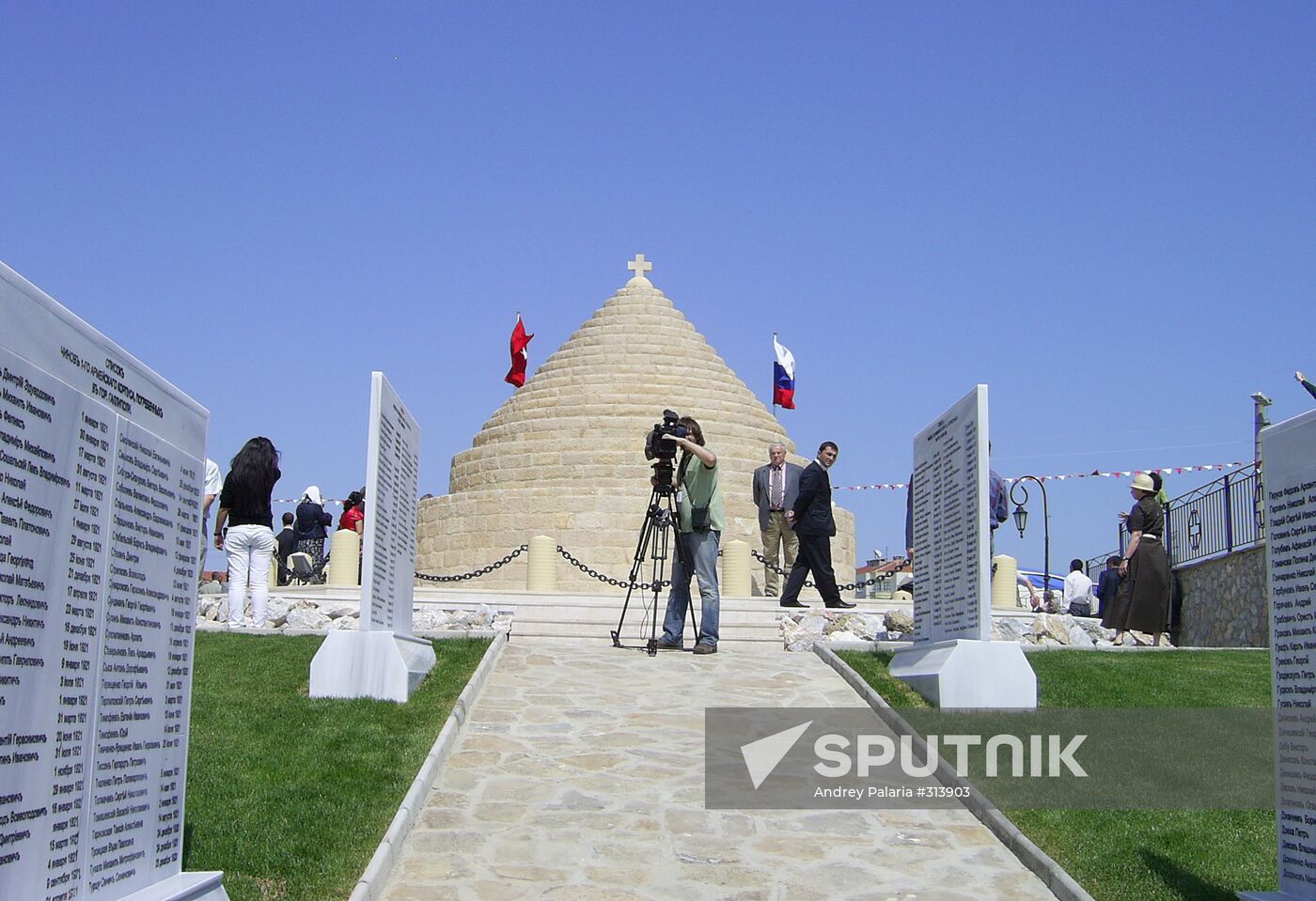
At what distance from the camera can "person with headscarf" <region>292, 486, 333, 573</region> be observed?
69.1ft

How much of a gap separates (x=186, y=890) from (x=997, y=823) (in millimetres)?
3320

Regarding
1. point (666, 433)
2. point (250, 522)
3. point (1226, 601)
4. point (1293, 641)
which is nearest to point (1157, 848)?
point (1293, 641)

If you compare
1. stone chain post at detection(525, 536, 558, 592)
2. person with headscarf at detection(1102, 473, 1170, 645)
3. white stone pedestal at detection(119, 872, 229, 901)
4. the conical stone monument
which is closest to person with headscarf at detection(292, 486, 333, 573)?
the conical stone monument

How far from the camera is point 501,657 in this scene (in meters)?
9.62

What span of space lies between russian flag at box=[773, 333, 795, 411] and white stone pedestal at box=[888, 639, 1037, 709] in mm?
19010

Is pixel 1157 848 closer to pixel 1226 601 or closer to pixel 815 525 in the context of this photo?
pixel 815 525

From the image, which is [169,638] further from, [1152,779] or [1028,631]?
[1028,631]

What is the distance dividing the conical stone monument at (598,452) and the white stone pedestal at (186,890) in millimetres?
15827

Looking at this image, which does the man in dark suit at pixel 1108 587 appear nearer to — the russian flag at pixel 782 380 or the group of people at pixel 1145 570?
the group of people at pixel 1145 570

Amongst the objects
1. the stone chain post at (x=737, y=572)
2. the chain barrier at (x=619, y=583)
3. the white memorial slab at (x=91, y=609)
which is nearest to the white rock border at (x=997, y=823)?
the white memorial slab at (x=91, y=609)

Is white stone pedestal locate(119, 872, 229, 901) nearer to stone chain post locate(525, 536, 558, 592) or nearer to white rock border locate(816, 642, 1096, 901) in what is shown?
white rock border locate(816, 642, 1096, 901)

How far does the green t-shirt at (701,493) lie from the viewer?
10.3m


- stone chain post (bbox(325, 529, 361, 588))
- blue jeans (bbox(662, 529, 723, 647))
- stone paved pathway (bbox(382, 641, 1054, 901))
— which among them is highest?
stone chain post (bbox(325, 529, 361, 588))

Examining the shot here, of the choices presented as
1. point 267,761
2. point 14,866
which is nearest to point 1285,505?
point 14,866
